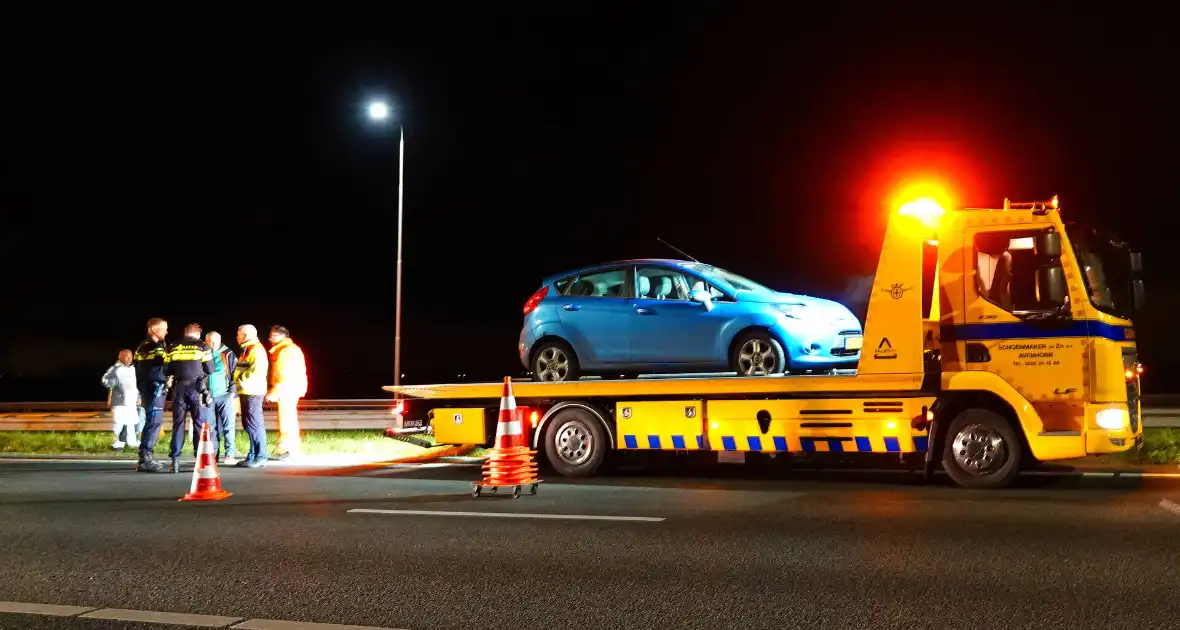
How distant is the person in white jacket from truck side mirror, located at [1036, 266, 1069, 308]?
1314cm

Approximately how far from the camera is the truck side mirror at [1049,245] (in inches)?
358

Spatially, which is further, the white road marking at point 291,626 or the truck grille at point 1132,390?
the truck grille at point 1132,390

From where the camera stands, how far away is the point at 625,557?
256 inches

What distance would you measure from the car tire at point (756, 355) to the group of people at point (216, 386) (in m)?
5.50

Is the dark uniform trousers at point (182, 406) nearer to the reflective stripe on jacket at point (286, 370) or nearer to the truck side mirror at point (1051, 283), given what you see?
the reflective stripe on jacket at point (286, 370)

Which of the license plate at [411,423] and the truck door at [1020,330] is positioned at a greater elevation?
the truck door at [1020,330]

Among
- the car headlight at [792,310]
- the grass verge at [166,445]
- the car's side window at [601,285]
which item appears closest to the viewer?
the car headlight at [792,310]

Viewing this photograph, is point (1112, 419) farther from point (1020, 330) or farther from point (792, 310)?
point (792, 310)

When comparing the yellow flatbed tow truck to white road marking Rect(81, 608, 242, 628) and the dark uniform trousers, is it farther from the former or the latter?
white road marking Rect(81, 608, 242, 628)

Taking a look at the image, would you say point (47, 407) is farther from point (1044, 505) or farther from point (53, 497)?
point (1044, 505)

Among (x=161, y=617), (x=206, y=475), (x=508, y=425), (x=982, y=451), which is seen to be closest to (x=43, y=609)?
(x=161, y=617)

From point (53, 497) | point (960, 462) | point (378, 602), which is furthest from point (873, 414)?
point (53, 497)

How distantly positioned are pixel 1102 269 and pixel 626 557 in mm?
5853

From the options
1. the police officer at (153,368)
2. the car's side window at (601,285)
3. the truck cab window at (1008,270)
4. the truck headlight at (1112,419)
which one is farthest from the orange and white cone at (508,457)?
the police officer at (153,368)
